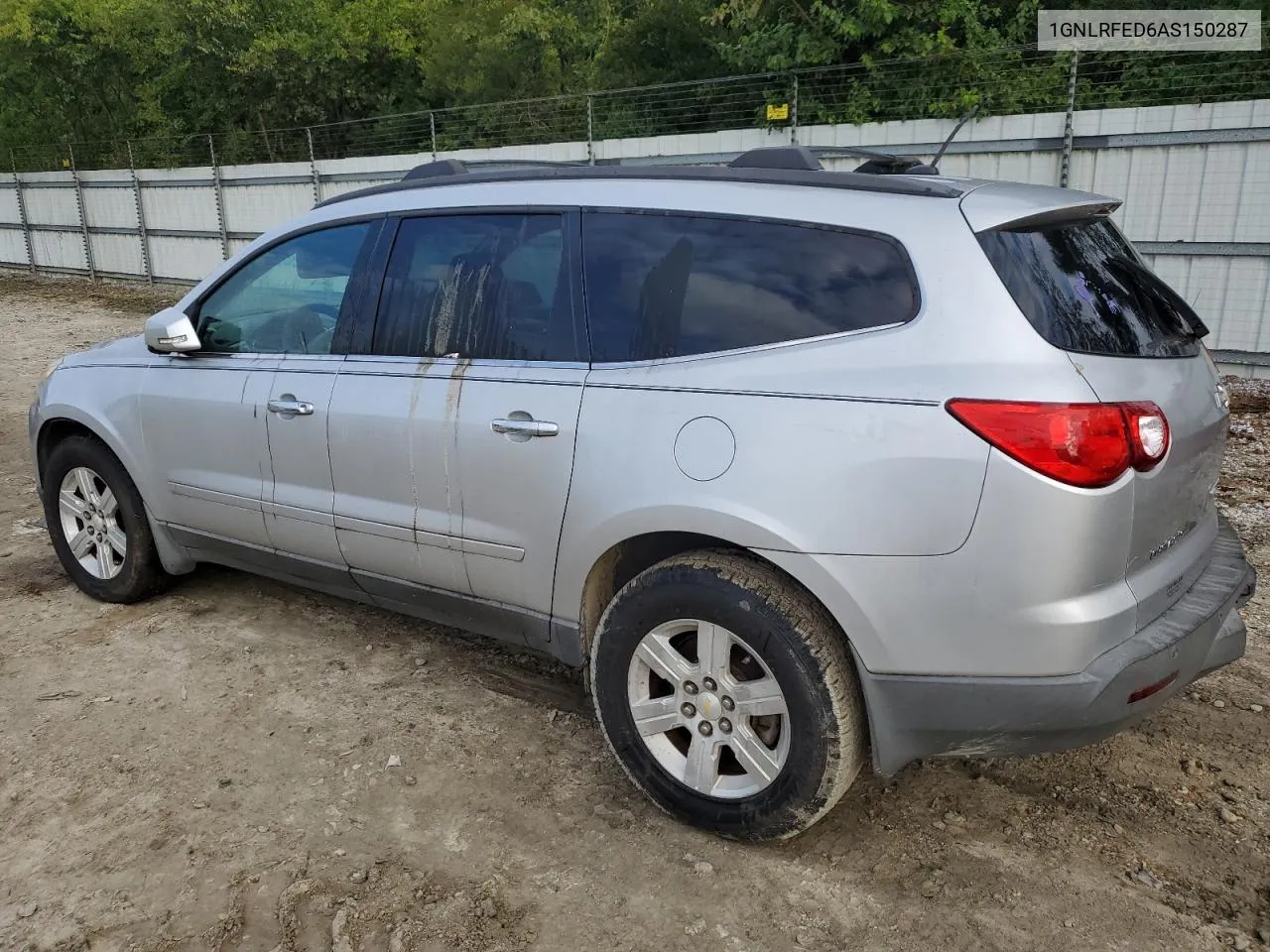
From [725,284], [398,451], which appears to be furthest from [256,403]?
[725,284]

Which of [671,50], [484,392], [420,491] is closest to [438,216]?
[484,392]

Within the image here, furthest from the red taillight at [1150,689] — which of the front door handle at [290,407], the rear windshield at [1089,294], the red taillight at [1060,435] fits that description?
the front door handle at [290,407]

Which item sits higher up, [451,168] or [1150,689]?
[451,168]

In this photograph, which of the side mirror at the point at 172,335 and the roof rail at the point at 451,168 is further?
the side mirror at the point at 172,335

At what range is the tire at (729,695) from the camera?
2.51 m

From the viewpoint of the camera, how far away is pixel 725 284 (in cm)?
271

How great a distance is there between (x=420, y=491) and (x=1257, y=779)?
272cm

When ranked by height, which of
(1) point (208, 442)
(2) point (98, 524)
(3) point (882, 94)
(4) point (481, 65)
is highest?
(4) point (481, 65)

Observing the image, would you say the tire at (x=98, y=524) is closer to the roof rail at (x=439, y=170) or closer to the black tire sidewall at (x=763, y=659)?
the roof rail at (x=439, y=170)

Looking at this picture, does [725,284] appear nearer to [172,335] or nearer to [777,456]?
[777,456]

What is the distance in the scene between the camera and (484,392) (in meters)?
3.10

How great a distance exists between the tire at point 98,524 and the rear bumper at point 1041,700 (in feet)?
10.9

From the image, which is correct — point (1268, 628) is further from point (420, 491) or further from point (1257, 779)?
point (420, 491)

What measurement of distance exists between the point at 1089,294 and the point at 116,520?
13.1ft
